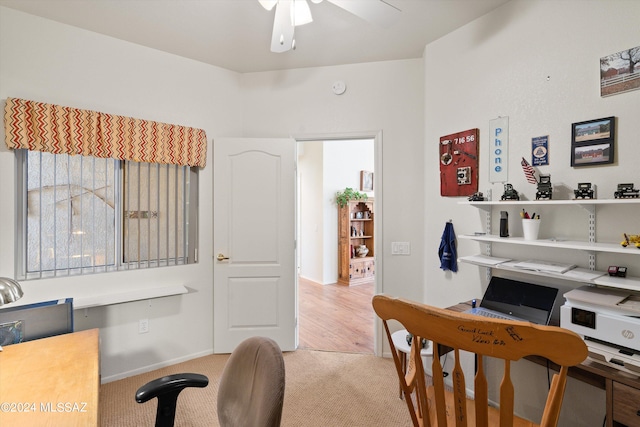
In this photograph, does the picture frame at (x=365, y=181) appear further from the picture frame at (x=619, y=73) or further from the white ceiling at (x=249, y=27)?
the picture frame at (x=619, y=73)

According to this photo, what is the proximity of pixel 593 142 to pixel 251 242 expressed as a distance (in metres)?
2.59

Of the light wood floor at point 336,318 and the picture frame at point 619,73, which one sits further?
the light wood floor at point 336,318

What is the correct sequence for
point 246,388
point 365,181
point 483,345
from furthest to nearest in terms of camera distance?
1. point 365,181
2. point 246,388
3. point 483,345

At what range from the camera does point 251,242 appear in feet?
9.63

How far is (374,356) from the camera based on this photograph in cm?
290

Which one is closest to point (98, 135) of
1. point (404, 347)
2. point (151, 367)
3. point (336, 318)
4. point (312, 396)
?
point (151, 367)

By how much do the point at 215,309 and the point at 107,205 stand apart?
51.6 inches

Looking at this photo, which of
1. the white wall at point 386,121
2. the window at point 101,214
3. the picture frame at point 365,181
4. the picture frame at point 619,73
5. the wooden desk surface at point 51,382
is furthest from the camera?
the picture frame at point 365,181

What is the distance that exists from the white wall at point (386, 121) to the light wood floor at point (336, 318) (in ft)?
2.86

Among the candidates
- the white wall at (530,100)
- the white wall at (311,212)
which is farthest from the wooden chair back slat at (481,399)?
the white wall at (311,212)

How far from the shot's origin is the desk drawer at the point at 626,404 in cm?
114

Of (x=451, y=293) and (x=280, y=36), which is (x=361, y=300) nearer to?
(x=451, y=293)

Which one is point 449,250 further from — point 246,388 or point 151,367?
point 151,367

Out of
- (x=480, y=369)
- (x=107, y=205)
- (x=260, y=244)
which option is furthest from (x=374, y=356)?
(x=107, y=205)
